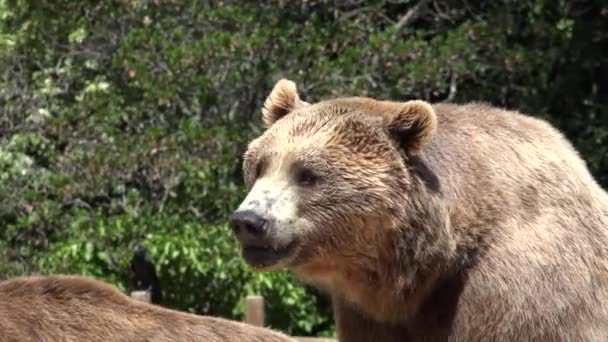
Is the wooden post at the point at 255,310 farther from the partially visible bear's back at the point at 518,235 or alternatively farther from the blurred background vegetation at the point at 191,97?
the partially visible bear's back at the point at 518,235

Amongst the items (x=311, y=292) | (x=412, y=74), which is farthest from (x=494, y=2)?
(x=311, y=292)

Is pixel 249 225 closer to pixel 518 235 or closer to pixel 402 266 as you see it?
pixel 402 266

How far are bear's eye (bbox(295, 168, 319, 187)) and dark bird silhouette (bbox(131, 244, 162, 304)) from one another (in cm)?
712

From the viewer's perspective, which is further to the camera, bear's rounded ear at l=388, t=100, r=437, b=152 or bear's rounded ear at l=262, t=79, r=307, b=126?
bear's rounded ear at l=262, t=79, r=307, b=126

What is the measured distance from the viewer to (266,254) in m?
4.16

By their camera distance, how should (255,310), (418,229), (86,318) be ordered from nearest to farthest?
(418,229), (86,318), (255,310)

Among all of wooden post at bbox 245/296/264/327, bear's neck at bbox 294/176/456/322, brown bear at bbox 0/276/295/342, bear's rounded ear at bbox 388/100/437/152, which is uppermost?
bear's rounded ear at bbox 388/100/437/152

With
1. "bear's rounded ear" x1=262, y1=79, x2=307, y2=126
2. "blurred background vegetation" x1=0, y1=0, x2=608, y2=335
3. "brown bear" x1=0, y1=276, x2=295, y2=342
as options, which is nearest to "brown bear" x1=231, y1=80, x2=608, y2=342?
"bear's rounded ear" x1=262, y1=79, x2=307, y2=126

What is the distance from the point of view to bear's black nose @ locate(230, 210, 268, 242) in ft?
13.4

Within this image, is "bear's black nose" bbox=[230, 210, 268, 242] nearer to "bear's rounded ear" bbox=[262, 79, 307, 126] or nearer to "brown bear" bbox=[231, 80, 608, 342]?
"brown bear" bbox=[231, 80, 608, 342]

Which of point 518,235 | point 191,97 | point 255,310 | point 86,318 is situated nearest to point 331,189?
point 518,235

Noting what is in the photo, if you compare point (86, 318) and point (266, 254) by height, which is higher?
point (266, 254)

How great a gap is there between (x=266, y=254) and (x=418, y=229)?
49cm

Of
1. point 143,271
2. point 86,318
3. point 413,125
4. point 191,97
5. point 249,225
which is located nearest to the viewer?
point 249,225
